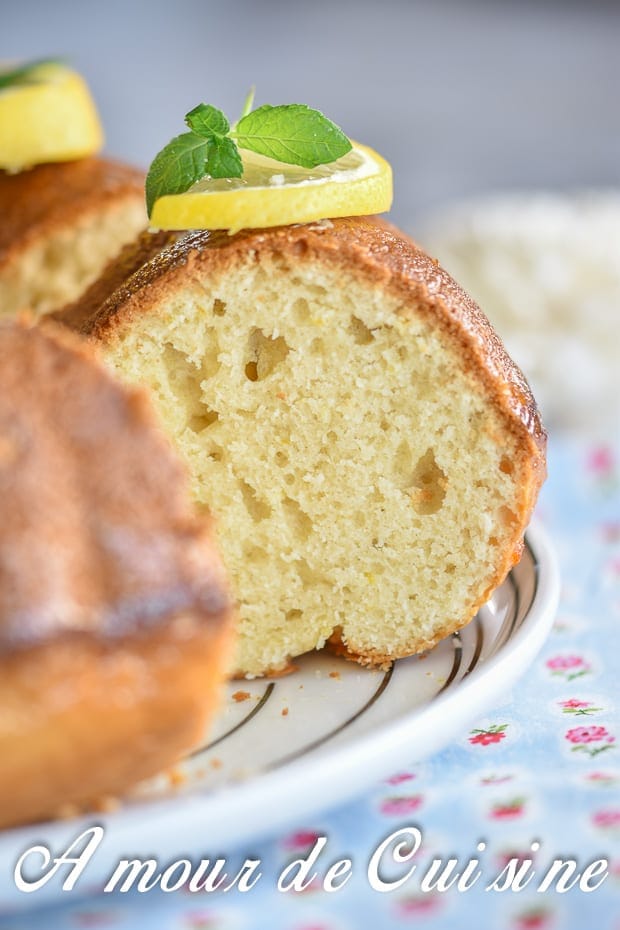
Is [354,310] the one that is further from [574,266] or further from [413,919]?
[574,266]

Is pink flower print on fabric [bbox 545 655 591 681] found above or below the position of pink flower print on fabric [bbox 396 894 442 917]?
below

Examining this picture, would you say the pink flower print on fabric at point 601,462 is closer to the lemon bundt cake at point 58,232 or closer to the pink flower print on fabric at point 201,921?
the lemon bundt cake at point 58,232

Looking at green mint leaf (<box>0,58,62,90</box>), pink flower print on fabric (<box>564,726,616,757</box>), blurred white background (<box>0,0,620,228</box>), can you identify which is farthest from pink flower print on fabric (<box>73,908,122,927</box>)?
blurred white background (<box>0,0,620,228</box>)

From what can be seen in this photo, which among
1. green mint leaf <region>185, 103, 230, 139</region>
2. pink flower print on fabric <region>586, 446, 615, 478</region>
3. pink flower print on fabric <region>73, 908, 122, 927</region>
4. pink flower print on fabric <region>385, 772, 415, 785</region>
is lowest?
pink flower print on fabric <region>586, 446, 615, 478</region>

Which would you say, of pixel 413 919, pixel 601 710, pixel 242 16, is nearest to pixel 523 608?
pixel 601 710

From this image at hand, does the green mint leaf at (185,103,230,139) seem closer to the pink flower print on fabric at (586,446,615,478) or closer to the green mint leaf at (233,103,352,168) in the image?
the green mint leaf at (233,103,352,168)

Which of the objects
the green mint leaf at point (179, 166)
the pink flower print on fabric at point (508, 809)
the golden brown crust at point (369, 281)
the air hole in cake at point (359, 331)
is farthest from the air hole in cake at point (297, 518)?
the pink flower print on fabric at point (508, 809)

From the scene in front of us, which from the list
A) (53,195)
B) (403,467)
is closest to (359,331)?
(403,467)
